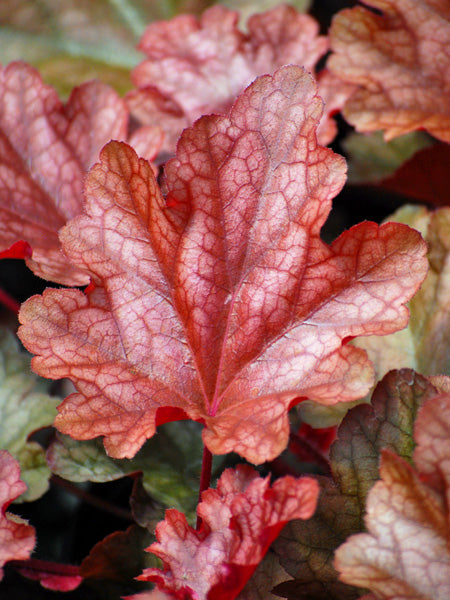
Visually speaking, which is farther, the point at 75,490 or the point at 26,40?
the point at 26,40

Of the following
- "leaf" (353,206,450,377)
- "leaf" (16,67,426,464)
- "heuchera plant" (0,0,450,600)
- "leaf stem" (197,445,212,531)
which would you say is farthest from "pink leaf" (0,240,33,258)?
"leaf" (353,206,450,377)

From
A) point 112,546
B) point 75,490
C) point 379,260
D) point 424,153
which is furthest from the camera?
point 424,153

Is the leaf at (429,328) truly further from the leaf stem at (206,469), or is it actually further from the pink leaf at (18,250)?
the pink leaf at (18,250)

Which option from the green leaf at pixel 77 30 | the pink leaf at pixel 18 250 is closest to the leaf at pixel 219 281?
the pink leaf at pixel 18 250

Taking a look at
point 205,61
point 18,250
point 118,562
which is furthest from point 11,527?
point 205,61

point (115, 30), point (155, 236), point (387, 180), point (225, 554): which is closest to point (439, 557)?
point (225, 554)

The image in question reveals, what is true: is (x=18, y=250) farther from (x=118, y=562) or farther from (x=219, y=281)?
(x=118, y=562)

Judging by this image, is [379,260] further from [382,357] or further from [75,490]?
[75,490]
